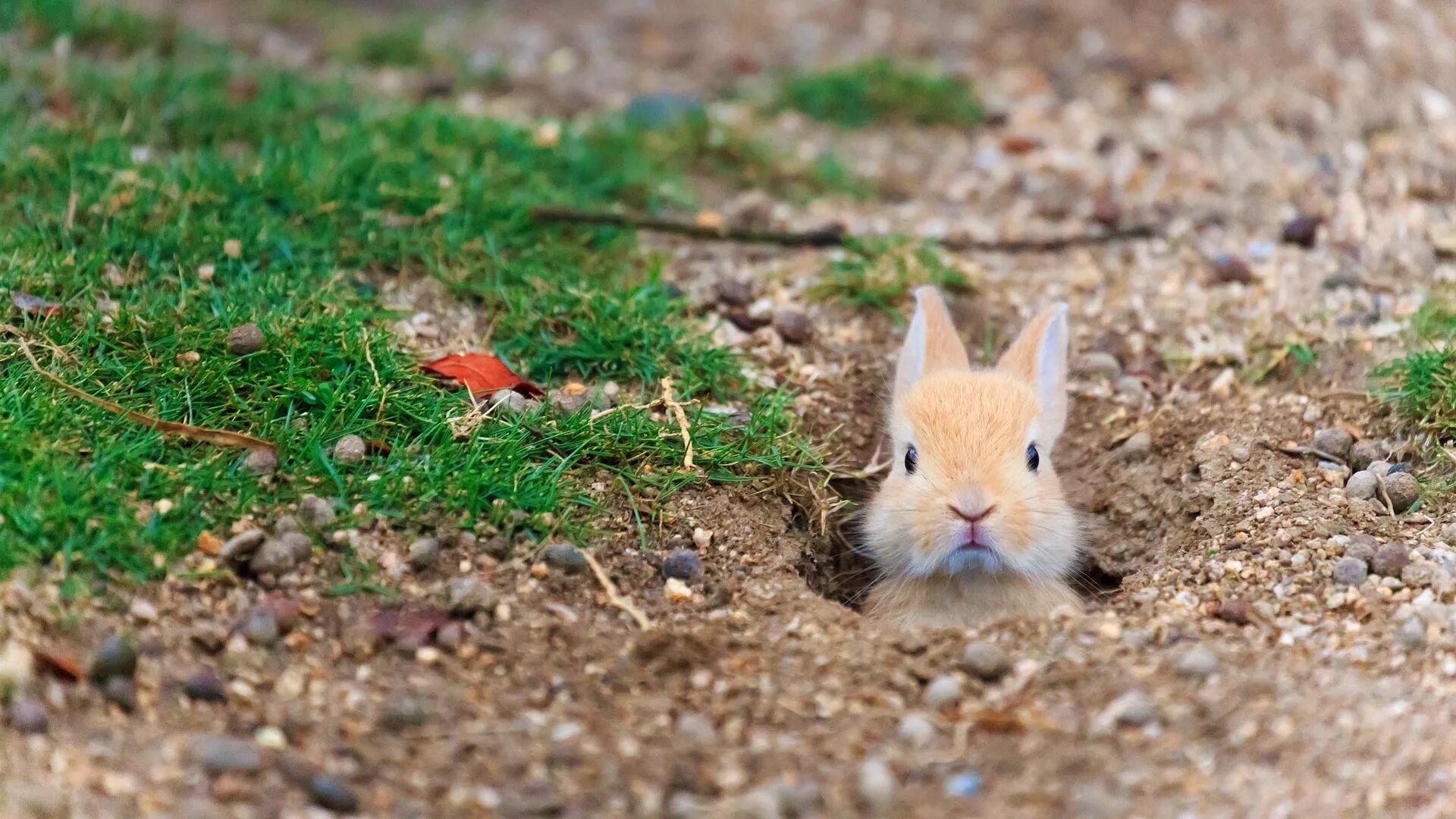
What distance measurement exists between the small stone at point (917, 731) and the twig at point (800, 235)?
3.38 m

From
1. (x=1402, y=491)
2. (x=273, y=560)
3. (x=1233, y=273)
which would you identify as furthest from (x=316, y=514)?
(x=1233, y=273)

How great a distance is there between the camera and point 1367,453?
17.2 ft

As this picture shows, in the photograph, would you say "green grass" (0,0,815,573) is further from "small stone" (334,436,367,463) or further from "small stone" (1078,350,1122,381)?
"small stone" (1078,350,1122,381)

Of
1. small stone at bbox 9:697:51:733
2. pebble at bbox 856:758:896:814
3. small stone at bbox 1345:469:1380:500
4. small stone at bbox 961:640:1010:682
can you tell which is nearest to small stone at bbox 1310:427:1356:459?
small stone at bbox 1345:469:1380:500

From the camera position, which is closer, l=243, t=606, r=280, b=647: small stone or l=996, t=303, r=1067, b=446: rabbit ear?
l=243, t=606, r=280, b=647: small stone

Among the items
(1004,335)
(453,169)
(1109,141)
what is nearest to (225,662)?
(453,169)

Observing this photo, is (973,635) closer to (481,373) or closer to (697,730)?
(697,730)

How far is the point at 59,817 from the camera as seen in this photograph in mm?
3293

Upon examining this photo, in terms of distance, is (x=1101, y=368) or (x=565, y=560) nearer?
(x=565, y=560)

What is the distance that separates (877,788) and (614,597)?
1278 mm

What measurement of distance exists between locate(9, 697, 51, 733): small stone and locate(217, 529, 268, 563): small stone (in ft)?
2.45

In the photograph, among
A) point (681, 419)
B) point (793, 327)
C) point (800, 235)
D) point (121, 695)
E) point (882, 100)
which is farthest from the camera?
point (882, 100)

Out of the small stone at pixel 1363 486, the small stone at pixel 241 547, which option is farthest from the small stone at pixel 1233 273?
the small stone at pixel 241 547

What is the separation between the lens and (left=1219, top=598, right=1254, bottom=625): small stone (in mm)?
4355
